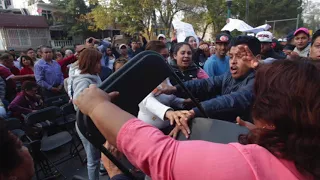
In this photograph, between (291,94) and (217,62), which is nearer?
(291,94)

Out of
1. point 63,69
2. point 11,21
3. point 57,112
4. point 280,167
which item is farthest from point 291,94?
point 11,21

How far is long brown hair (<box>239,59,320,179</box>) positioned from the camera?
0.67 metres

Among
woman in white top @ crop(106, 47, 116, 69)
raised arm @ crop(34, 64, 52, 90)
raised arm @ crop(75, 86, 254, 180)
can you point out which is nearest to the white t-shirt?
raised arm @ crop(75, 86, 254, 180)

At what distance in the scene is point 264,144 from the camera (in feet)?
2.38

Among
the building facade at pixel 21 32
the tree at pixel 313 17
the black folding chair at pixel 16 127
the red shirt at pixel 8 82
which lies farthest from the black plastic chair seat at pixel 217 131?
the building facade at pixel 21 32

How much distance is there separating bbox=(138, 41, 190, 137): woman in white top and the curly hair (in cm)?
78

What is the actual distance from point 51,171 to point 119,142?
3.13 meters

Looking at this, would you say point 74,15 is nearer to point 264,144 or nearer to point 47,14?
point 47,14

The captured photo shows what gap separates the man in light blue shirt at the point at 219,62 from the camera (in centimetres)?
343

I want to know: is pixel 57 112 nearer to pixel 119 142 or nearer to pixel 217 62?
pixel 217 62

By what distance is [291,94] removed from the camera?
680 mm

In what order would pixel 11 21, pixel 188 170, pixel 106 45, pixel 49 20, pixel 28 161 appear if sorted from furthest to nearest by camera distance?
pixel 49 20 < pixel 11 21 < pixel 106 45 < pixel 28 161 < pixel 188 170

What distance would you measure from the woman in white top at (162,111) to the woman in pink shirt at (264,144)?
0.49 metres

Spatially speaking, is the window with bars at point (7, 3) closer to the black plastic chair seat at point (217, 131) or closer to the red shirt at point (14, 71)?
the red shirt at point (14, 71)
